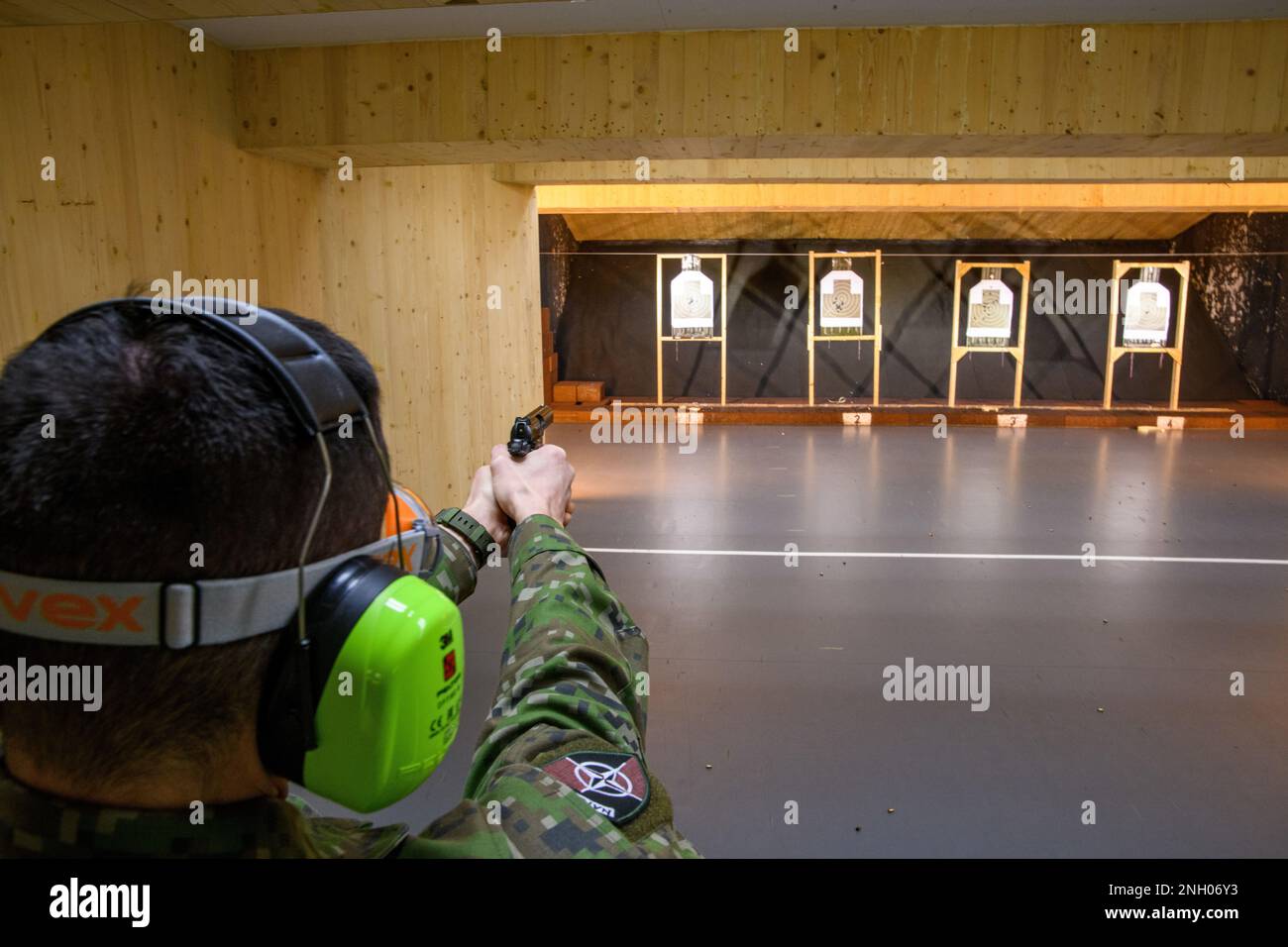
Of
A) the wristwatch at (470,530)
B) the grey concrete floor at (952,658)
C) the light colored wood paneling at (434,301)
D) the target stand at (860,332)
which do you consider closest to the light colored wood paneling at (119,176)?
the light colored wood paneling at (434,301)

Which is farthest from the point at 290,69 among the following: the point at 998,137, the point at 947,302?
the point at 947,302

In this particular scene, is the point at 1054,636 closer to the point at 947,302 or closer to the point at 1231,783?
the point at 1231,783

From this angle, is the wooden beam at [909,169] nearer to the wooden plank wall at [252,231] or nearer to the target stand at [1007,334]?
the wooden plank wall at [252,231]

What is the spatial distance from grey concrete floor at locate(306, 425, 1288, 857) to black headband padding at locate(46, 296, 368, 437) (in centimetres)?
190

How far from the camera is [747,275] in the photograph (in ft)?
31.6

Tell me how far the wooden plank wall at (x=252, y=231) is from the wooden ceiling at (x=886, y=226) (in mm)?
4624

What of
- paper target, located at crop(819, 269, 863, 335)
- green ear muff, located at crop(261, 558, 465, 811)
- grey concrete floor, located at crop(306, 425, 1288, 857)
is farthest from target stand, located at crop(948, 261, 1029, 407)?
green ear muff, located at crop(261, 558, 465, 811)

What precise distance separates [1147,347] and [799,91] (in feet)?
24.7

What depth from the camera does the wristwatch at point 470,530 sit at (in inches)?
40.9

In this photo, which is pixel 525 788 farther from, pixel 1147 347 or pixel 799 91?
pixel 1147 347

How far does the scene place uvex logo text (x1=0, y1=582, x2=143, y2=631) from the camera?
18.1 inches

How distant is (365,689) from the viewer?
0.54 m

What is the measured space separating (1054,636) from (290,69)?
134 inches

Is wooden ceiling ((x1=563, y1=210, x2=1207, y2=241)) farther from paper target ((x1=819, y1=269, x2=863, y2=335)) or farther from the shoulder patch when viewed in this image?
the shoulder patch
